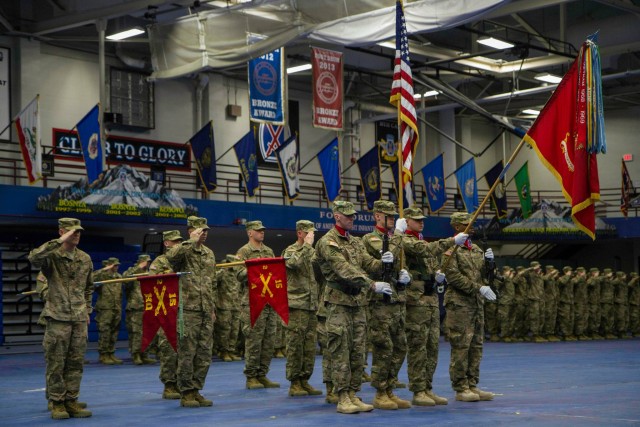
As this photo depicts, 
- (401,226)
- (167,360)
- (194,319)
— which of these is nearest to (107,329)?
(167,360)

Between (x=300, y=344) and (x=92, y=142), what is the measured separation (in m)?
11.3

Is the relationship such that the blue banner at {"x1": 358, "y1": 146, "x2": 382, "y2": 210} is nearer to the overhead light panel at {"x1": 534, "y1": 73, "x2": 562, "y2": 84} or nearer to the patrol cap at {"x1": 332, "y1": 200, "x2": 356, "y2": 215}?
the overhead light panel at {"x1": 534, "y1": 73, "x2": 562, "y2": 84}

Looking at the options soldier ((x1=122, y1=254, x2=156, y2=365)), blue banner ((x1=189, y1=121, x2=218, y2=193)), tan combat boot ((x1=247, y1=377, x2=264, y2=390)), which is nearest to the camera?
tan combat boot ((x1=247, y1=377, x2=264, y2=390))

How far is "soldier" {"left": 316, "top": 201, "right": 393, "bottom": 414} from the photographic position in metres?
9.11

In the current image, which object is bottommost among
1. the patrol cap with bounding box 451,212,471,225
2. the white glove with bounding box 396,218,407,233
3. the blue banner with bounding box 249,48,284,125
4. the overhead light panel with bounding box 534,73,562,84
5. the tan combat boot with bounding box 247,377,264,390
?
the tan combat boot with bounding box 247,377,264,390

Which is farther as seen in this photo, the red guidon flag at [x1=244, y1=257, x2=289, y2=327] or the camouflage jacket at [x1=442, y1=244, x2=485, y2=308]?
the red guidon flag at [x1=244, y1=257, x2=289, y2=327]

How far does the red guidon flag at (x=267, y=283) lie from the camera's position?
34.3 ft

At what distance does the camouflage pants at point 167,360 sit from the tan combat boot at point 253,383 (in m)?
1.29

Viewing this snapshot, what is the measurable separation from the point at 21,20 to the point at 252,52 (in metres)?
8.96

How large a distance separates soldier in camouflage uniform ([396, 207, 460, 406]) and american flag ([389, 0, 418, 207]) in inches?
27.7

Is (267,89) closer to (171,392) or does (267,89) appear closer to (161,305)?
(171,392)

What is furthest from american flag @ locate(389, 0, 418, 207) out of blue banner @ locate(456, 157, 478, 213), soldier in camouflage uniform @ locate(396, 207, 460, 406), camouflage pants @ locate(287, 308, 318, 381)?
blue banner @ locate(456, 157, 478, 213)

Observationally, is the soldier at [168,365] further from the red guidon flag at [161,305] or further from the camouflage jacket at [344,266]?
the camouflage jacket at [344,266]

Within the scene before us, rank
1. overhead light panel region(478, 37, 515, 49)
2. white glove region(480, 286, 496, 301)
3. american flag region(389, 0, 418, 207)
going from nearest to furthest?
1. white glove region(480, 286, 496, 301)
2. american flag region(389, 0, 418, 207)
3. overhead light panel region(478, 37, 515, 49)
